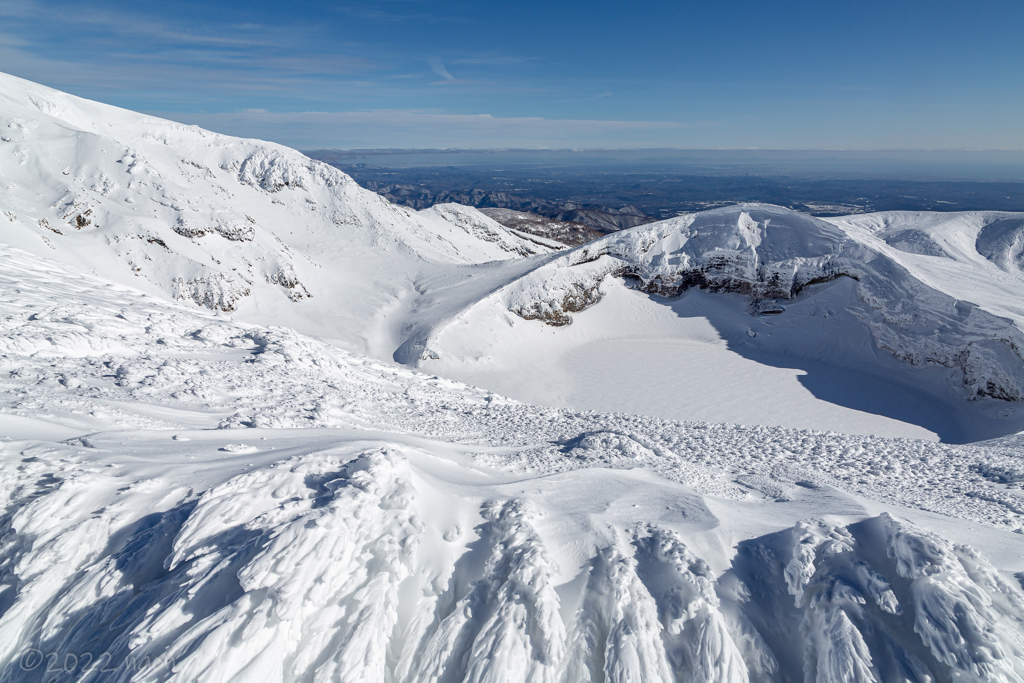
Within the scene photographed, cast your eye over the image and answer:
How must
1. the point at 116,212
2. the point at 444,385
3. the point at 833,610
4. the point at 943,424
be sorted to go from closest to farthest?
the point at 833,610, the point at 444,385, the point at 943,424, the point at 116,212

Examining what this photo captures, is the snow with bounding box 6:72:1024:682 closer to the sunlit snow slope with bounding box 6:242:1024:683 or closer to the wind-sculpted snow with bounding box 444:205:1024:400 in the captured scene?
the sunlit snow slope with bounding box 6:242:1024:683

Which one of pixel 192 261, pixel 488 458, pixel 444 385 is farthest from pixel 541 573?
pixel 192 261

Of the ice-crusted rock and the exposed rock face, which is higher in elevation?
the ice-crusted rock

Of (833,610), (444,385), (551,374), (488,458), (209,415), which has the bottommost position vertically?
(551,374)

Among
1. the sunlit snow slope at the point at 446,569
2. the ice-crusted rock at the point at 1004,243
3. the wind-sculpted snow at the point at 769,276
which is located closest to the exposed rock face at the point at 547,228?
the wind-sculpted snow at the point at 769,276

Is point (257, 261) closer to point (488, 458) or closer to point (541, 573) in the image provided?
point (488, 458)

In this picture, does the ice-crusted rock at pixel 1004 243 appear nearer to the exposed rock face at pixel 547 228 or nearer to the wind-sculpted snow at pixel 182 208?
the wind-sculpted snow at pixel 182 208

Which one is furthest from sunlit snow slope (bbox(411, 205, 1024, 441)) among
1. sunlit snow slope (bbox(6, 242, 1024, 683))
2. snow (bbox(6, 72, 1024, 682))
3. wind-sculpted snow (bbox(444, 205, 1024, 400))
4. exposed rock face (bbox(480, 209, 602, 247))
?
exposed rock face (bbox(480, 209, 602, 247))

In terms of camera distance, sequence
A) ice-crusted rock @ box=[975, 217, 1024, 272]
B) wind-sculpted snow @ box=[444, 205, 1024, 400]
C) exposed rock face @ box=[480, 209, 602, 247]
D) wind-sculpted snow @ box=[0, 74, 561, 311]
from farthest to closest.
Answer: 1. exposed rock face @ box=[480, 209, 602, 247]
2. ice-crusted rock @ box=[975, 217, 1024, 272]
3. wind-sculpted snow @ box=[0, 74, 561, 311]
4. wind-sculpted snow @ box=[444, 205, 1024, 400]
